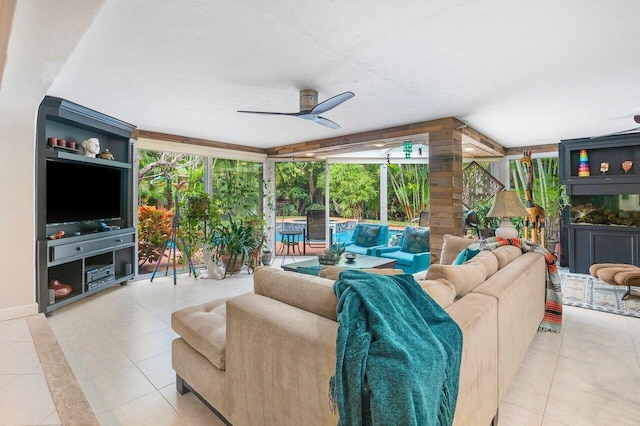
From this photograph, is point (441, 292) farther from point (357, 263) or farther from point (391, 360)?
point (357, 263)

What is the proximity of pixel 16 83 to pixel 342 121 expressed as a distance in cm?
333

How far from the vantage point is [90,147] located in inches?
157

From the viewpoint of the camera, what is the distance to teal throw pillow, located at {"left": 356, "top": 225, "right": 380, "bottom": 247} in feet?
19.5

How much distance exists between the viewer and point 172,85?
310 centimetres

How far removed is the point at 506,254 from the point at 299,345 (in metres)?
2.11

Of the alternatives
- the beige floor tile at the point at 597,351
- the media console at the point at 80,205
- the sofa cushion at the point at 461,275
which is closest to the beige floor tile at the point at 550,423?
the sofa cushion at the point at 461,275

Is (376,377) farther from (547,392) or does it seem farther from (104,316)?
(104,316)

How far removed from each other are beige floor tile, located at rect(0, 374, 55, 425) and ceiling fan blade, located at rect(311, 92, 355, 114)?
110 inches

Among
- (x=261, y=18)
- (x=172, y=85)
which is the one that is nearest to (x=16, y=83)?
(x=172, y=85)

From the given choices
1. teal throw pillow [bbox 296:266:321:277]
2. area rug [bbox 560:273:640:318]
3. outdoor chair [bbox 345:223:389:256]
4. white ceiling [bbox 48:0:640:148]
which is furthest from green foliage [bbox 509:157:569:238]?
teal throw pillow [bbox 296:266:321:277]

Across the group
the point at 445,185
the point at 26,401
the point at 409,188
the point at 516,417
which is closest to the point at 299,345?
the point at 516,417

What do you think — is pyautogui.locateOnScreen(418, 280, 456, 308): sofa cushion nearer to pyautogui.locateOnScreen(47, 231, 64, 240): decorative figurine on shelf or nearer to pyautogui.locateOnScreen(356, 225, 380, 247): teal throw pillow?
pyautogui.locateOnScreen(47, 231, 64, 240): decorative figurine on shelf

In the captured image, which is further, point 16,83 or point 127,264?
point 127,264

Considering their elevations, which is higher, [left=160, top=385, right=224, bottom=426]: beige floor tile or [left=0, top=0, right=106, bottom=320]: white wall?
[left=0, top=0, right=106, bottom=320]: white wall
